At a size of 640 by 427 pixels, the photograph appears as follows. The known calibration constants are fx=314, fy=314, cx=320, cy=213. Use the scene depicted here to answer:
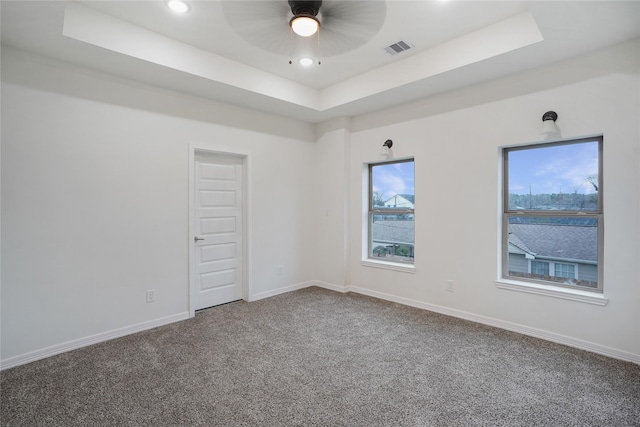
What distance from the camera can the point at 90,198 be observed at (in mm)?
3055

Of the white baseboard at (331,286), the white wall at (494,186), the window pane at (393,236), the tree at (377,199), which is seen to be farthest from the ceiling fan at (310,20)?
the white baseboard at (331,286)

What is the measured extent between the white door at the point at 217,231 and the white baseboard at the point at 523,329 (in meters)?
2.07

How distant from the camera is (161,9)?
8.64 ft

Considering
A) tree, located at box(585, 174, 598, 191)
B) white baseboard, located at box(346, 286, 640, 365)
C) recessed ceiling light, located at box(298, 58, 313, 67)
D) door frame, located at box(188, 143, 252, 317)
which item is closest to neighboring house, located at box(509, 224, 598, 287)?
tree, located at box(585, 174, 598, 191)

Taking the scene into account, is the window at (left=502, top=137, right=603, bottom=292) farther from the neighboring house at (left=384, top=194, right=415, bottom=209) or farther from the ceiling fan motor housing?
the ceiling fan motor housing

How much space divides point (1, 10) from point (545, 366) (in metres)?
4.92

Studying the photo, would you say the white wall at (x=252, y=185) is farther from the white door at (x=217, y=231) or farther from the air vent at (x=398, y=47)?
the air vent at (x=398, y=47)

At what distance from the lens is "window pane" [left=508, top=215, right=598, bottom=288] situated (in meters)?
2.99

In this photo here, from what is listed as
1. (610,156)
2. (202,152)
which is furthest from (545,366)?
(202,152)

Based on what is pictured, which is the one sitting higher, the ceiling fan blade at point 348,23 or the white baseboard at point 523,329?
the ceiling fan blade at point 348,23

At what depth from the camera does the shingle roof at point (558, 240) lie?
2984 mm

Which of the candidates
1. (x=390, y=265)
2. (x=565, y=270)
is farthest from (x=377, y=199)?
(x=565, y=270)

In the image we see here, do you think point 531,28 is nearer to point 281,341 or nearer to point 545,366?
point 545,366

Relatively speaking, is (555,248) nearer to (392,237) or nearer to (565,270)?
(565,270)
